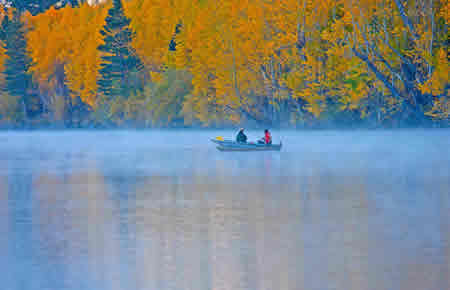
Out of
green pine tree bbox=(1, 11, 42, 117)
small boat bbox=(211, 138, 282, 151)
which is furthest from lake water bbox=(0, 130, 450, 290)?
green pine tree bbox=(1, 11, 42, 117)

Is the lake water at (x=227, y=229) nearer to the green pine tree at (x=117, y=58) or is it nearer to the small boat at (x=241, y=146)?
the small boat at (x=241, y=146)

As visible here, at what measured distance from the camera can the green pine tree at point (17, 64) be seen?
96312 mm

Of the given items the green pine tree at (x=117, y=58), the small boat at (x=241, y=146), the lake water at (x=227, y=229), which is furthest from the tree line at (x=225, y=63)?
the lake water at (x=227, y=229)

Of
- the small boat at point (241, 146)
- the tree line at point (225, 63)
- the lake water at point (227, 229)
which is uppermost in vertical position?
the tree line at point (225, 63)

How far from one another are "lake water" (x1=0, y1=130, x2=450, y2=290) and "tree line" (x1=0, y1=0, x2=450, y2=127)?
30.0 meters

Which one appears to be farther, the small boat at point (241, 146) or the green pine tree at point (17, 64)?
the green pine tree at point (17, 64)

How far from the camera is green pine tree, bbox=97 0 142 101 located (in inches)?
3497

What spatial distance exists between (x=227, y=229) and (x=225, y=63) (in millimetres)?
60197

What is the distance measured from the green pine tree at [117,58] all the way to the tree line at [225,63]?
0.37 ft

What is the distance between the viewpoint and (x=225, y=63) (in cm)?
Answer: 7419

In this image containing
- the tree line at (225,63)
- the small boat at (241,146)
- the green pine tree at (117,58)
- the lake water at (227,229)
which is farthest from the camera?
the green pine tree at (117,58)

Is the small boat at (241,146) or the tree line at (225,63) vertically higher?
Result: the tree line at (225,63)

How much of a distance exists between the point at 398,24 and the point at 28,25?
185 feet

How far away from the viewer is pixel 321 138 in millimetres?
61156
